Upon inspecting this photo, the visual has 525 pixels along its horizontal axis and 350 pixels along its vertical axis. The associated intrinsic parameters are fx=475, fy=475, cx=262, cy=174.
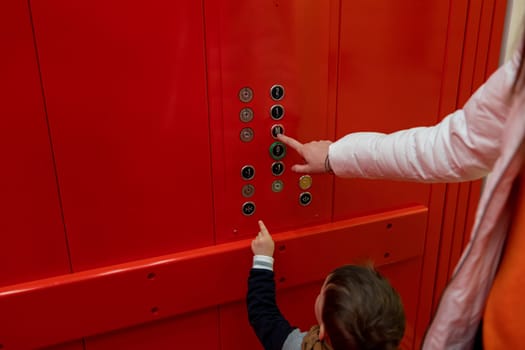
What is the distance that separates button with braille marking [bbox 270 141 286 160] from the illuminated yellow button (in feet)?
0.27

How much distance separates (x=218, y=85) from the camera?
1005 millimetres

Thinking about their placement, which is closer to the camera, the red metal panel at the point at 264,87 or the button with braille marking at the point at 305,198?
the red metal panel at the point at 264,87

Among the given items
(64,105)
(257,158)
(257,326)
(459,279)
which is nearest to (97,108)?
(64,105)

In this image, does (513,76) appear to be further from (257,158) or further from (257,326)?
(257,326)

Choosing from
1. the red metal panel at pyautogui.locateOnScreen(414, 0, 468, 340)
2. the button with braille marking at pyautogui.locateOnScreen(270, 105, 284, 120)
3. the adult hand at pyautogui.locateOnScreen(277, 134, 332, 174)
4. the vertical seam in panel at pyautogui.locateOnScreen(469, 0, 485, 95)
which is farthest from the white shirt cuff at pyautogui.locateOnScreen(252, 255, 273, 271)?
the vertical seam in panel at pyautogui.locateOnScreen(469, 0, 485, 95)

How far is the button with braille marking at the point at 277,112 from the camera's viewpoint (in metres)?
1.07

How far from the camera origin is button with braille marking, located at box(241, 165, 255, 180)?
109 centimetres

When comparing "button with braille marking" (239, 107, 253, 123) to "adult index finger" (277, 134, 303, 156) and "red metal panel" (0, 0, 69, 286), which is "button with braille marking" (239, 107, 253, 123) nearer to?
"adult index finger" (277, 134, 303, 156)

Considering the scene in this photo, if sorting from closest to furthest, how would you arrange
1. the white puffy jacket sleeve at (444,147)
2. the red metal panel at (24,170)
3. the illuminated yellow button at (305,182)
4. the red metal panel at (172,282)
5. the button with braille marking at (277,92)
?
the white puffy jacket sleeve at (444,147)
the red metal panel at (24,170)
the red metal panel at (172,282)
the button with braille marking at (277,92)
the illuminated yellow button at (305,182)

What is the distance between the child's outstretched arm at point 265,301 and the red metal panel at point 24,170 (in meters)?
0.40

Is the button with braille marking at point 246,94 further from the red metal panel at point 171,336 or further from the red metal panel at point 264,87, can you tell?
the red metal panel at point 171,336

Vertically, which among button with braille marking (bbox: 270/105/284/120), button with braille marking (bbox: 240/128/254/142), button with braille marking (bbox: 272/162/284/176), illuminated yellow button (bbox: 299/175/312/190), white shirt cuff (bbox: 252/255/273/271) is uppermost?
button with braille marking (bbox: 270/105/284/120)

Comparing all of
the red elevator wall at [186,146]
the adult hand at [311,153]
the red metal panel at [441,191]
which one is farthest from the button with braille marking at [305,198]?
the red metal panel at [441,191]

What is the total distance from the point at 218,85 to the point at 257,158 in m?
0.19
